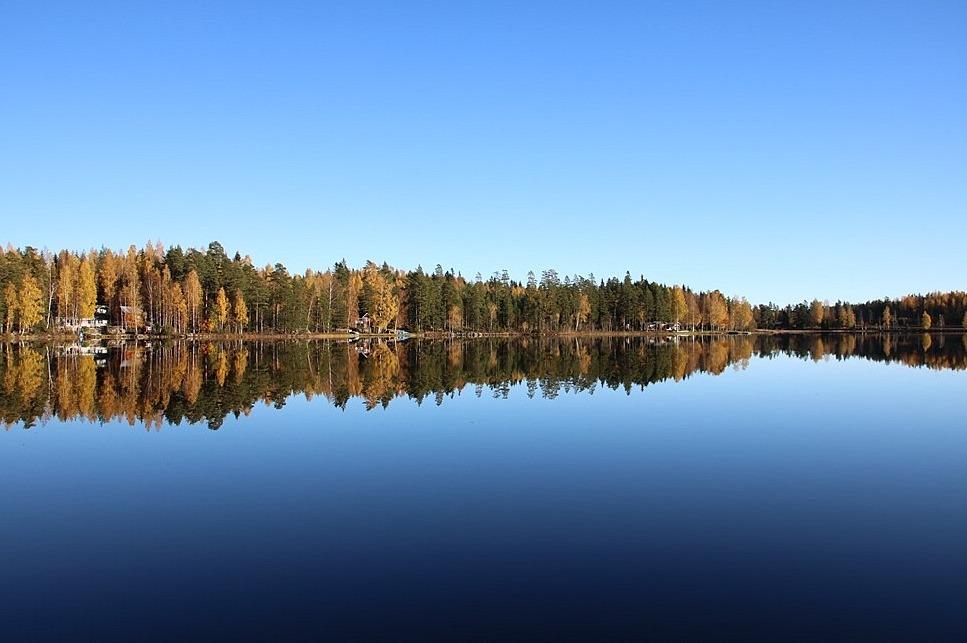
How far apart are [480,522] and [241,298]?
109073 millimetres

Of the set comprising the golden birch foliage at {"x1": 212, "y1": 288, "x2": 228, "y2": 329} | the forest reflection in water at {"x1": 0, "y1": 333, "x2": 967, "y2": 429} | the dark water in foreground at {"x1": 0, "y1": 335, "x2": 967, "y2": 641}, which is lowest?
the dark water in foreground at {"x1": 0, "y1": 335, "x2": 967, "y2": 641}

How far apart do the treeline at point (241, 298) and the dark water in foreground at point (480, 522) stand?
3364 inches

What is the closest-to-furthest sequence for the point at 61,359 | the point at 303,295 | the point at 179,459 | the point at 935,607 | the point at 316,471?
the point at 935,607 < the point at 316,471 < the point at 179,459 < the point at 61,359 < the point at 303,295

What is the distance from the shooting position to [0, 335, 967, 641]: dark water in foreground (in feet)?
30.6

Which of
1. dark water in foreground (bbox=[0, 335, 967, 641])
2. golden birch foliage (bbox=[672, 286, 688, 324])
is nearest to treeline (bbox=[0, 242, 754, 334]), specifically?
golden birch foliage (bbox=[672, 286, 688, 324])

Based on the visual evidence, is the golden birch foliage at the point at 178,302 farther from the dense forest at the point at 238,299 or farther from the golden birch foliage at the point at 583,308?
the golden birch foliage at the point at 583,308

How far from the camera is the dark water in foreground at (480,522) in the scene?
30.6 feet

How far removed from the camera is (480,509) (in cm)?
1416

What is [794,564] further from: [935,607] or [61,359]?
[61,359]

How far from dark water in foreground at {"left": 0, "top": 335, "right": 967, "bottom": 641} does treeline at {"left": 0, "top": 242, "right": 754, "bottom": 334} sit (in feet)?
280

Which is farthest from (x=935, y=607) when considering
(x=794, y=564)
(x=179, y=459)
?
(x=179, y=459)

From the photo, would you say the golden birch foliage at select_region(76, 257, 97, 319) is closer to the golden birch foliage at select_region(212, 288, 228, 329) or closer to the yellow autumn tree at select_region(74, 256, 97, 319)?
the yellow autumn tree at select_region(74, 256, 97, 319)

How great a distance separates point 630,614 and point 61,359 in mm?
60321

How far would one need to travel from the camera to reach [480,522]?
13273 millimetres
